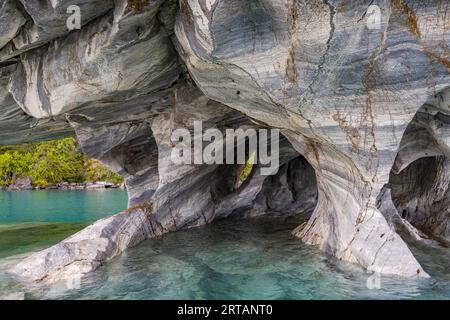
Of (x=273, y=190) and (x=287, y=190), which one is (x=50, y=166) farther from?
(x=287, y=190)

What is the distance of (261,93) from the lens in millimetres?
8086

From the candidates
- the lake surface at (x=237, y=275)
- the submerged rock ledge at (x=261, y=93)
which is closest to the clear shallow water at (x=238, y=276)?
the lake surface at (x=237, y=275)

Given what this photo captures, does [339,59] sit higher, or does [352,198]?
[339,59]

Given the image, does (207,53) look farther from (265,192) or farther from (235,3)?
(265,192)

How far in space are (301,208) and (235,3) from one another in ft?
37.3

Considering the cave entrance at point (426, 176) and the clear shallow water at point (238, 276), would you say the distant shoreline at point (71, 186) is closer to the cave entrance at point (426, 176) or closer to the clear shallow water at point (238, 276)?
the clear shallow water at point (238, 276)

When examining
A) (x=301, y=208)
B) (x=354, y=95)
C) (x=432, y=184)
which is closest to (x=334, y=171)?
(x=354, y=95)

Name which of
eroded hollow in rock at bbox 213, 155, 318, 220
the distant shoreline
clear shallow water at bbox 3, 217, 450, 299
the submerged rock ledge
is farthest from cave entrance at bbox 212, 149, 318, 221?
the distant shoreline

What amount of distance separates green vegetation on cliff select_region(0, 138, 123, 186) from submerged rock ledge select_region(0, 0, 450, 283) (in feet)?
135

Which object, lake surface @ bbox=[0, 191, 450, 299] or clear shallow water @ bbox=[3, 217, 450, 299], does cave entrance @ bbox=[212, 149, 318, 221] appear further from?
clear shallow water @ bbox=[3, 217, 450, 299]

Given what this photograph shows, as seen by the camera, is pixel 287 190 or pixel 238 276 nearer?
pixel 238 276

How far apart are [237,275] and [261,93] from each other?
3.78 meters

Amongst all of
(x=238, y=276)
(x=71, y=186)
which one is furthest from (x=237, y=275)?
(x=71, y=186)

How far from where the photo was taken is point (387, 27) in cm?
679
